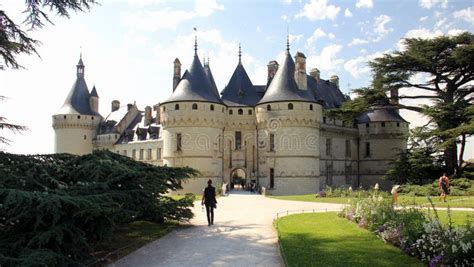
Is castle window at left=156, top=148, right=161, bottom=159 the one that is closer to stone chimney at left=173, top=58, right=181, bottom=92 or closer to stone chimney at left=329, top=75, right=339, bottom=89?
stone chimney at left=173, top=58, right=181, bottom=92

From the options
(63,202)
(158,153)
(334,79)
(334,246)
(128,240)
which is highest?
(334,79)

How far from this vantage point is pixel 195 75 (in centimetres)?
3391

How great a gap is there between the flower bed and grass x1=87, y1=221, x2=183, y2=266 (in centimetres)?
598

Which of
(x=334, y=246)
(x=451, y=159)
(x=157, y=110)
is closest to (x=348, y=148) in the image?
(x=451, y=159)

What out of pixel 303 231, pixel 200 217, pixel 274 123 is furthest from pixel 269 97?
pixel 303 231

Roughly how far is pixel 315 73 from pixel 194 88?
15.5 meters

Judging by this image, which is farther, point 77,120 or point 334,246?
point 77,120

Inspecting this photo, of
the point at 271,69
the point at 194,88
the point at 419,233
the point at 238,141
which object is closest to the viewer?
the point at 419,233

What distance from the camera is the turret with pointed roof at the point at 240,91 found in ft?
119

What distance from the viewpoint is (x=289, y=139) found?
32.8 meters

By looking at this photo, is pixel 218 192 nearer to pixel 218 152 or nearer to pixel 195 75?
pixel 218 152

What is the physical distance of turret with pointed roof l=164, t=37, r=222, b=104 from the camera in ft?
107

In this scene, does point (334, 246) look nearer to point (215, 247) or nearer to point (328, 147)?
point (215, 247)

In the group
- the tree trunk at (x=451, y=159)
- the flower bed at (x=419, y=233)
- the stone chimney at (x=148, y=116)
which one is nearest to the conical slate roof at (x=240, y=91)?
the stone chimney at (x=148, y=116)
